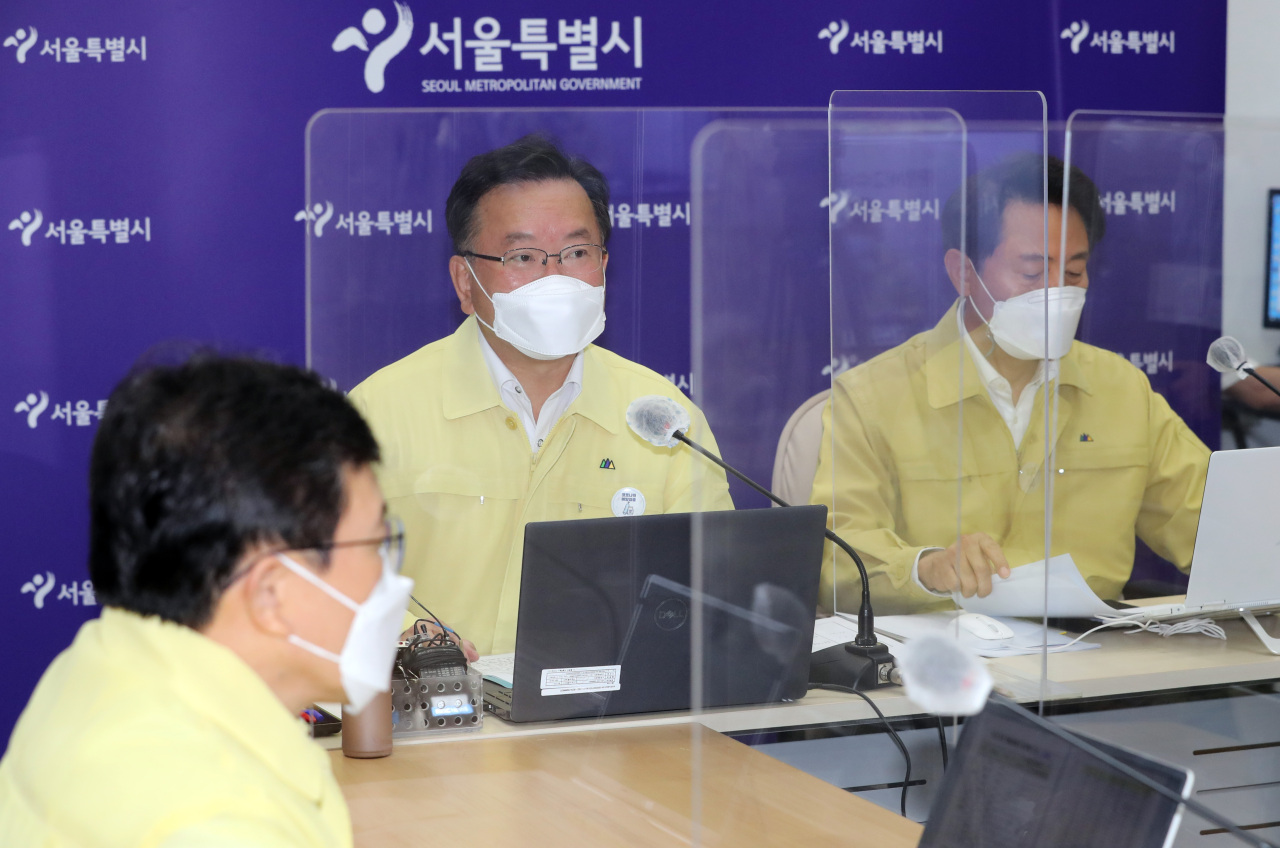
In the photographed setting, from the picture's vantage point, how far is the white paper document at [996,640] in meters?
1.43

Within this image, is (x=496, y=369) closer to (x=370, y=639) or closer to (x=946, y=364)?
(x=946, y=364)

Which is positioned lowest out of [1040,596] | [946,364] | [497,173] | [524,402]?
[1040,596]

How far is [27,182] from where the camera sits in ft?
9.46

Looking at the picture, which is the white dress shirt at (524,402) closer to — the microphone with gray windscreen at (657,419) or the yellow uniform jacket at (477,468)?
the yellow uniform jacket at (477,468)

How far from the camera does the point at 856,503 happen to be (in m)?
1.76

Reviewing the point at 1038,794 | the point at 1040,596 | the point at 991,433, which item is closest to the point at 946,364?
the point at 991,433

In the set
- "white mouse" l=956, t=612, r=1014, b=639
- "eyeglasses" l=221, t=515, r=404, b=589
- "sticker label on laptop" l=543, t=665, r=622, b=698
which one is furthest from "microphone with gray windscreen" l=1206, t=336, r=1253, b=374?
"eyeglasses" l=221, t=515, r=404, b=589

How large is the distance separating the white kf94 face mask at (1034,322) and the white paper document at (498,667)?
88cm

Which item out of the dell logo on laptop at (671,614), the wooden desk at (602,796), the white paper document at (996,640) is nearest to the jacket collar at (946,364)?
the white paper document at (996,640)

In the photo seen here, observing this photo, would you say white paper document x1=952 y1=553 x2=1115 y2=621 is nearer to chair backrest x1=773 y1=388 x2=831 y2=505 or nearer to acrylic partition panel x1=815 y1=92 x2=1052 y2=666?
acrylic partition panel x1=815 y1=92 x2=1052 y2=666

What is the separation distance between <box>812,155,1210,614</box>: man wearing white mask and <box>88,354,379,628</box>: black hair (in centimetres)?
103

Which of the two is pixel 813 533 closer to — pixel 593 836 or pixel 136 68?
pixel 593 836

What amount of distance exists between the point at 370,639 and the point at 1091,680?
1.06 metres

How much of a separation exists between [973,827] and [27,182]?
2739mm
